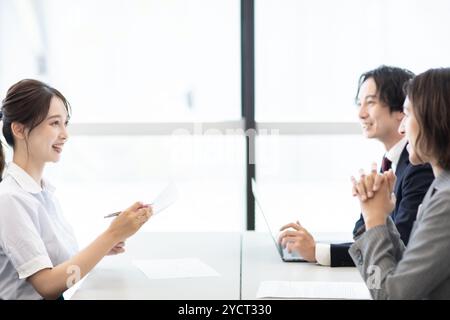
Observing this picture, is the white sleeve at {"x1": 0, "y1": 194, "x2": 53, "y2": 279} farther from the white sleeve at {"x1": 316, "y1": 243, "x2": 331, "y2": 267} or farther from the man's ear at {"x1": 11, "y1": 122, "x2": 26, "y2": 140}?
the white sleeve at {"x1": 316, "y1": 243, "x2": 331, "y2": 267}

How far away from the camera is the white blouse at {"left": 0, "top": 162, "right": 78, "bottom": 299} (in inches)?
70.8

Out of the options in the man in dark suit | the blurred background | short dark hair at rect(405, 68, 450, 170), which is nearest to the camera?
short dark hair at rect(405, 68, 450, 170)

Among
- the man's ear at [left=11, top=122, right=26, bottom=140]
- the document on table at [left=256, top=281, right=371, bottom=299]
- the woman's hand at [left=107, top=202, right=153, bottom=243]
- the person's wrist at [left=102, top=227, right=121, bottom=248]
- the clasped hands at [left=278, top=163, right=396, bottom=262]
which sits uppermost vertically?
the man's ear at [left=11, top=122, right=26, bottom=140]

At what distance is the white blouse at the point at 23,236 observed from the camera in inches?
70.8

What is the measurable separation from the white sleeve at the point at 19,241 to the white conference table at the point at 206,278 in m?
0.14

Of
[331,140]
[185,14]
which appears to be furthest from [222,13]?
[331,140]

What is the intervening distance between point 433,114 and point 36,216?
1101 millimetres

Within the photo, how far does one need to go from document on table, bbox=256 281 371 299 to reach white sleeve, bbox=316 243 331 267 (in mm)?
204

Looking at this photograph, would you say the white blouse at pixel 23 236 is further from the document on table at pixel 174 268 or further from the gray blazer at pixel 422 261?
the gray blazer at pixel 422 261

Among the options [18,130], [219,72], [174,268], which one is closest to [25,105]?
[18,130]

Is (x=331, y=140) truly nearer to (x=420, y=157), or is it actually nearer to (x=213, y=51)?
(x=213, y=51)

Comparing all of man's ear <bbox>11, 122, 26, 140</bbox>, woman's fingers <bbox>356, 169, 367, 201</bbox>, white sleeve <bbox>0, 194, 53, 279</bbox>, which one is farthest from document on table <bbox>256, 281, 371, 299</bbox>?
man's ear <bbox>11, 122, 26, 140</bbox>

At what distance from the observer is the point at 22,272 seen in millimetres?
1795

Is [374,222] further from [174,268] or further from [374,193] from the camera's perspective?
[174,268]
